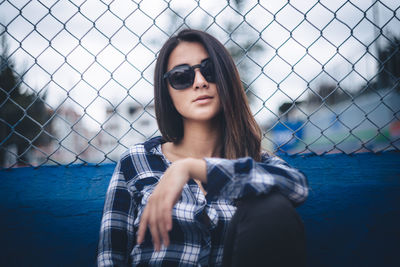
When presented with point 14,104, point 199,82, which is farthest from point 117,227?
point 14,104

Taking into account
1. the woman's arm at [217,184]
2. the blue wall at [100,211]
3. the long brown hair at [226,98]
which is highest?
the long brown hair at [226,98]

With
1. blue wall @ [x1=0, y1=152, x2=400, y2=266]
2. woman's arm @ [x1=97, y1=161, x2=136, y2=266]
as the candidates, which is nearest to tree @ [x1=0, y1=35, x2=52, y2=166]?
blue wall @ [x1=0, y1=152, x2=400, y2=266]

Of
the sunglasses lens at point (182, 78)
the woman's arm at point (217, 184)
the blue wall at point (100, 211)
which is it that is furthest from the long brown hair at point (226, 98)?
the blue wall at point (100, 211)

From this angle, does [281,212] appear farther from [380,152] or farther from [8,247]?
[8,247]

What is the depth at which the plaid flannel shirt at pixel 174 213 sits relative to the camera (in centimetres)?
91

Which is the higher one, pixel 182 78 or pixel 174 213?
pixel 182 78

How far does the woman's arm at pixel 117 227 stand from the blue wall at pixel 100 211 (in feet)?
1.22

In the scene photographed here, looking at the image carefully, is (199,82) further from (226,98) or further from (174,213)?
(174,213)

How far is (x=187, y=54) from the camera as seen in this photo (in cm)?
126

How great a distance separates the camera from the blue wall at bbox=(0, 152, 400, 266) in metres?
1.38

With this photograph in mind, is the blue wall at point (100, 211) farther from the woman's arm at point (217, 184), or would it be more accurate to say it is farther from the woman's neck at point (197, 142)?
the woman's arm at point (217, 184)

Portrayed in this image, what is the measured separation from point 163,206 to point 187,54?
0.80 metres

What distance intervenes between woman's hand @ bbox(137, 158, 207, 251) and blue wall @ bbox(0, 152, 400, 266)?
74 centimetres

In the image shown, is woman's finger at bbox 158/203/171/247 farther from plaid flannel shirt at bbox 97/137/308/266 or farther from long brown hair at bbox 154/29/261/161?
long brown hair at bbox 154/29/261/161
